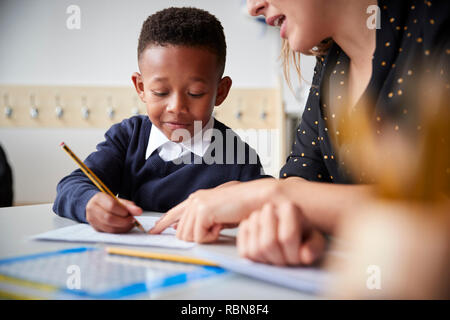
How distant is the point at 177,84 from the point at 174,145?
164 millimetres

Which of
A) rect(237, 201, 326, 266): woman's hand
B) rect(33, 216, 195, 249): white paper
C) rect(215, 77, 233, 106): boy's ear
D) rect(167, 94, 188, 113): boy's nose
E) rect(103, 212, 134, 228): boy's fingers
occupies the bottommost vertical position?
rect(33, 216, 195, 249): white paper

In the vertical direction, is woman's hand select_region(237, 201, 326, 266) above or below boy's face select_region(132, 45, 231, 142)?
below

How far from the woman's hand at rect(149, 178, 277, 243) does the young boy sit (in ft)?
0.91

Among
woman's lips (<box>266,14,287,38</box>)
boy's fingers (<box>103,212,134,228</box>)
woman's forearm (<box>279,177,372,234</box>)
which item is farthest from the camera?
woman's lips (<box>266,14,287,38</box>)

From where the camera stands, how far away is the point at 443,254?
1.04 ft

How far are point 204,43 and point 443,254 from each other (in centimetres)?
62

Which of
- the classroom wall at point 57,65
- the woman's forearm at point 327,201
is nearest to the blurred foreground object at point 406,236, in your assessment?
the woman's forearm at point 327,201

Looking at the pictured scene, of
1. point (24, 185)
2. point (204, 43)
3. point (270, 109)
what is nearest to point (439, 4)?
point (204, 43)

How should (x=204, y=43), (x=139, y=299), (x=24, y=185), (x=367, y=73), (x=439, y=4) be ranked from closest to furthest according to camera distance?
(x=139, y=299)
(x=439, y=4)
(x=367, y=73)
(x=204, y=43)
(x=24, y=185)

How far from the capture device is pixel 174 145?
87cm

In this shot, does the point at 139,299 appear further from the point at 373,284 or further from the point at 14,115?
the point at 14,115

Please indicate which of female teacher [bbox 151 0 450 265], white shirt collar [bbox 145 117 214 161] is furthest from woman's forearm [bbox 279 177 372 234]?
white shirt collar [bbox 145 117 214 161]

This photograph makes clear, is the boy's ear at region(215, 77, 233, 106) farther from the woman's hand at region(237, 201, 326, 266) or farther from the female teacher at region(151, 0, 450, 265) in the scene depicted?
the woman's hand at region(237, 201, 326, 266)

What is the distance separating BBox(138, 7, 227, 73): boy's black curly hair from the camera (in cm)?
79
